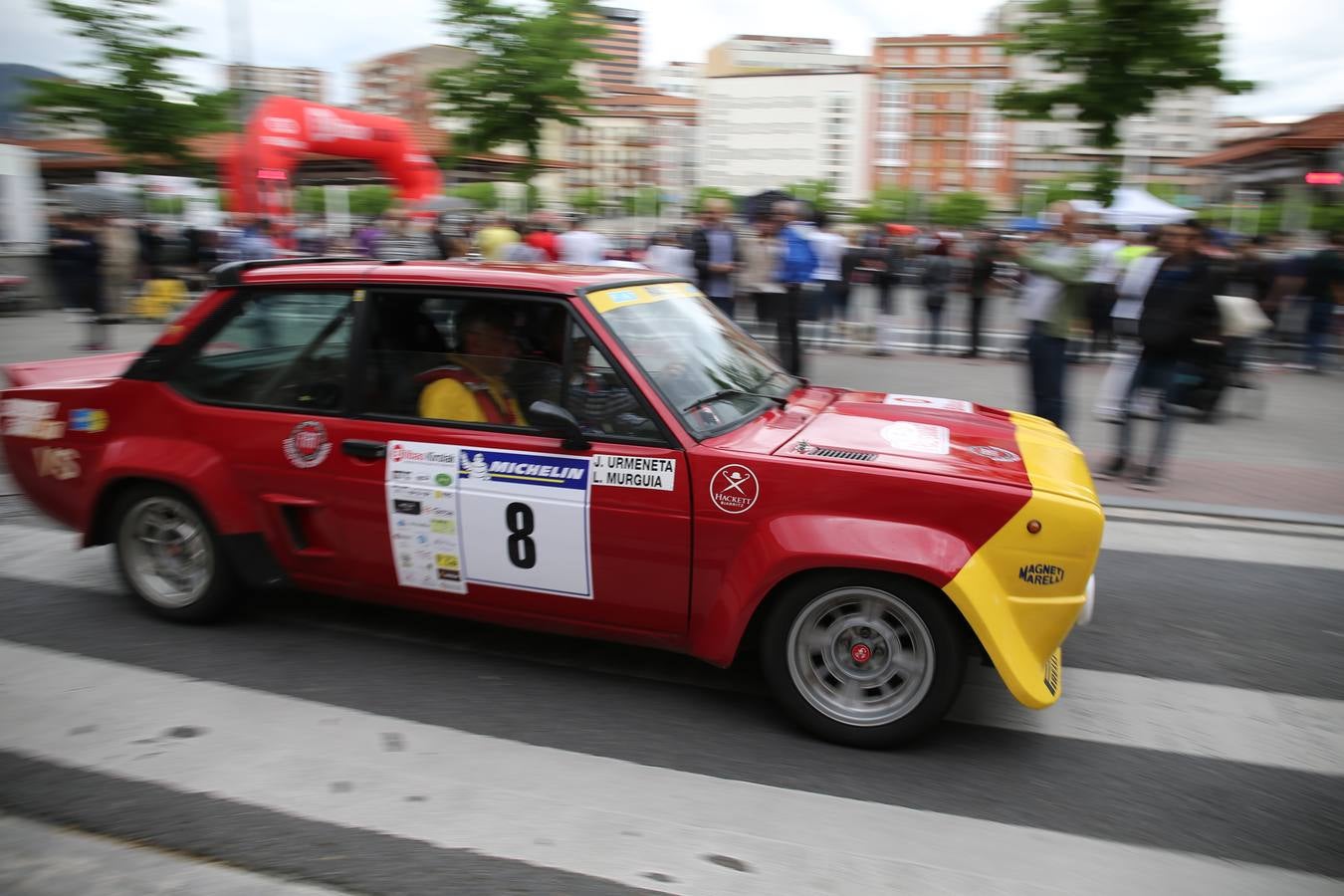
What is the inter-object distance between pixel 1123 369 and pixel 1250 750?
5879 mm

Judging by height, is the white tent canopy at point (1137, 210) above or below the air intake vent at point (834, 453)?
above

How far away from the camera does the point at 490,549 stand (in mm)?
3756

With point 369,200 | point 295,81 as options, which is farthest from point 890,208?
point 295,81

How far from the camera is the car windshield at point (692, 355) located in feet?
12.2

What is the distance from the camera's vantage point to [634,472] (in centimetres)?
353

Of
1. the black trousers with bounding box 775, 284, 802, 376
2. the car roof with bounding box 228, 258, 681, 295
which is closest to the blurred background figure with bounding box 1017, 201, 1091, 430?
the black trousers with bounding box 775, 284, 802, 376

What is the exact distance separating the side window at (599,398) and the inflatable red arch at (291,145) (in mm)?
15960

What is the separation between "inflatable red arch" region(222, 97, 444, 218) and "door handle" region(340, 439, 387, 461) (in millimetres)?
15489

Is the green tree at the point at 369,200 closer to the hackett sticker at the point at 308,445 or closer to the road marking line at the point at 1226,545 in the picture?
the road marking line at the point at 1226,545

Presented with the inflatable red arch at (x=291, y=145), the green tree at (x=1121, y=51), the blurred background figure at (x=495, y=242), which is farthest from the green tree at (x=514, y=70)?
the green tree at (x=1121, y=51)

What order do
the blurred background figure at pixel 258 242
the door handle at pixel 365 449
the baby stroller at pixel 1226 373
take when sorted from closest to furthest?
1. the door handle at pixel 365 449
2. the baby stroller at pixel 1226 373
3. the blurred background figure at pixel 258 242

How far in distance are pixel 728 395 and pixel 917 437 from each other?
76 centimetres

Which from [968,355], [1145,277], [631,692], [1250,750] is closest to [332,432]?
[631,692]

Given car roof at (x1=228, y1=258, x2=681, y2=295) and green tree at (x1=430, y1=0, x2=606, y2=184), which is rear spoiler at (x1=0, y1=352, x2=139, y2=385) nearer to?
car roof at (x1=228, y1=258, x2=681, y2=295)
